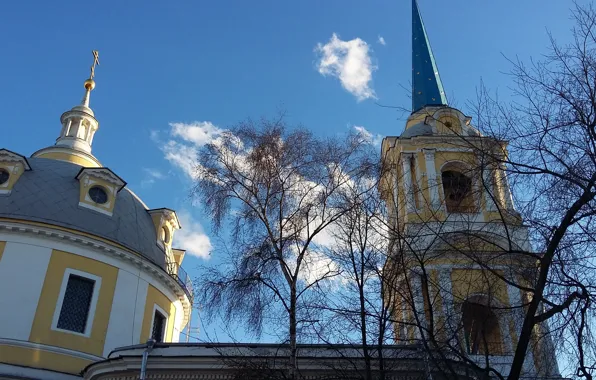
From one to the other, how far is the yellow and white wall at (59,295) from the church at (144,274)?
0.10 feet

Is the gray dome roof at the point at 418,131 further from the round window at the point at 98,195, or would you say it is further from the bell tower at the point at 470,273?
the round window at the point at 98,195

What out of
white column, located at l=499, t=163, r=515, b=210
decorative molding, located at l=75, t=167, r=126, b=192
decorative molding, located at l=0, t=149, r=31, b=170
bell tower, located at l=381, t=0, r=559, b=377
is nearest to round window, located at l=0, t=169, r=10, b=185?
decorative molding, located at l=0, t=149, r=31, b=170

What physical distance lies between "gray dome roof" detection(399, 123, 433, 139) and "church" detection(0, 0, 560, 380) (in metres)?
0.07

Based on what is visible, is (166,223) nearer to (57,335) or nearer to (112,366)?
→ (57,335)

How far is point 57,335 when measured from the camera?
1752cm

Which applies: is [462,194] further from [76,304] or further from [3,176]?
[3,176]

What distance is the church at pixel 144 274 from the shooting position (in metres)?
10.6

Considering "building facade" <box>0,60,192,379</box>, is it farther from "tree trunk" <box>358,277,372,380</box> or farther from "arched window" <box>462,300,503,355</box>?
"arched window" <box>462,300,503,355</box>

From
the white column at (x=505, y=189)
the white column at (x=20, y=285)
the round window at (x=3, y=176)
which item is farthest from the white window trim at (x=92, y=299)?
the white column at (x=505, y=189)

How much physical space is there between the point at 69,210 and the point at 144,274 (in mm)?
3175

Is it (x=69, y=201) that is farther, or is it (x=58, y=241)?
(x=69, y=201)

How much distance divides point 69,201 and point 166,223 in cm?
411

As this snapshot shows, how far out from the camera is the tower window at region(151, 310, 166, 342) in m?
20.3

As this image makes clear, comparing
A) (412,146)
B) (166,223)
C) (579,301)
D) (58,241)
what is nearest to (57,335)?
(58,241)
